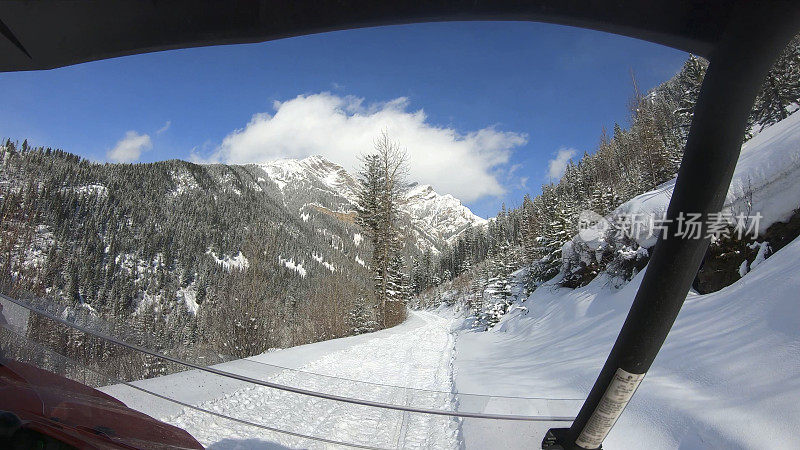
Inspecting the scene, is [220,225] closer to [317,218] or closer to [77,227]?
[77,227]

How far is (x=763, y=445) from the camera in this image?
7.04ft

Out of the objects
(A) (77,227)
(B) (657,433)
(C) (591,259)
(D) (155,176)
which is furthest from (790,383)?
(D) (155,176)

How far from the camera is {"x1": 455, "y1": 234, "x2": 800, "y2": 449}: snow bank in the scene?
2387 millimetres

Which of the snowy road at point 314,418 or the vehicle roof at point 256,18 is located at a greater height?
the vehicle roof at point 256,18

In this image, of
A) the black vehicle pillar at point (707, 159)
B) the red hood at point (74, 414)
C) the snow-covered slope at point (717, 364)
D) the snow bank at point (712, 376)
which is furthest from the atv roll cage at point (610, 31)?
the red hood at point (74, 414)

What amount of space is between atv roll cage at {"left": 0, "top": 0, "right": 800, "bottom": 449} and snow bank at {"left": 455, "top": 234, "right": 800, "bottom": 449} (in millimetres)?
451

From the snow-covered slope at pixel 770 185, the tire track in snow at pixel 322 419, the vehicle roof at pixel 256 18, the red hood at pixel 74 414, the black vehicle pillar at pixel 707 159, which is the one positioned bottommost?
the tire track in snow at pixel 322 419

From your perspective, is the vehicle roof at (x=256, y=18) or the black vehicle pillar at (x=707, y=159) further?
the vehicle roof at (x=256, y=18)

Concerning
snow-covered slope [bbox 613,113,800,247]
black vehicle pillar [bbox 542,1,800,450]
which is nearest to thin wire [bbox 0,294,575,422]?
black vehicle pillar [bbox 542,1,800,450]

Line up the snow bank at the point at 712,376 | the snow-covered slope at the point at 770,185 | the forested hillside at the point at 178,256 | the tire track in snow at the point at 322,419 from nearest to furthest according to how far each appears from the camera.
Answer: the tire track in snow at the point at 322,419, the snow bank at the point at 712,376, the forested hillside at the point at 178,256, the snow-covered slope at the point at 770,185

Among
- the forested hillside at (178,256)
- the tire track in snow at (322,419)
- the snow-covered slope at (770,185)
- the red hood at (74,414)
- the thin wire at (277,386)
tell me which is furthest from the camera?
the snow-covered slope at (770,185)

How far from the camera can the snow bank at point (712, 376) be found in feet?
7.83

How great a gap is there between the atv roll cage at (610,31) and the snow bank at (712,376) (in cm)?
45

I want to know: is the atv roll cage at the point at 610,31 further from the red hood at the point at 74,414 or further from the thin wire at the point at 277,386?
the red hood at the point at 74,414
